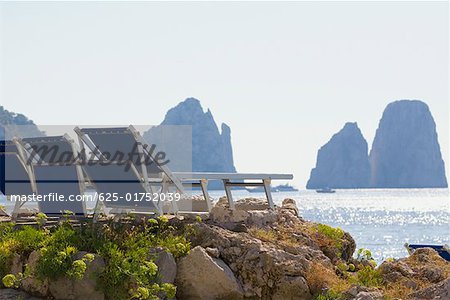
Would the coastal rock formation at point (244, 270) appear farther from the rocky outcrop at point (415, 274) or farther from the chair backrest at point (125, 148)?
the chair backrest at point (125, 148)

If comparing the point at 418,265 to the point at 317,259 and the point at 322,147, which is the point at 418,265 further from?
the point at 322,147

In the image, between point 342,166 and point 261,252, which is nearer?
point 261,252

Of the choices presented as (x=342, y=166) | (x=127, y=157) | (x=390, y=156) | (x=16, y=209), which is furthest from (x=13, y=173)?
(x=342, y=166)

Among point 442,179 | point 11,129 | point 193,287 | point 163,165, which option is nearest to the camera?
point 193,287

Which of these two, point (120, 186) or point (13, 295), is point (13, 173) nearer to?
point (120, 186)

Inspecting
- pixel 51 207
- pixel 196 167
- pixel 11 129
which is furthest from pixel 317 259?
pixel 196 167

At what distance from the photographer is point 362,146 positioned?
19262 centimetres

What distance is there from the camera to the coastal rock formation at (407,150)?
186000 millimetres

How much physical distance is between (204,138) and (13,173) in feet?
563

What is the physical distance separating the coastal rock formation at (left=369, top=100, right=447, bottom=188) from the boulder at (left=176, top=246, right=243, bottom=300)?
178 meters

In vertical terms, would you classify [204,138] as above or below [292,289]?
above

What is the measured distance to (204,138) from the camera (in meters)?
183

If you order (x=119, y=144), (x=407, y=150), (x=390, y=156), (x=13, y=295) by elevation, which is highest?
(x=407, y=150)

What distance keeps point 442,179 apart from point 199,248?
185m
